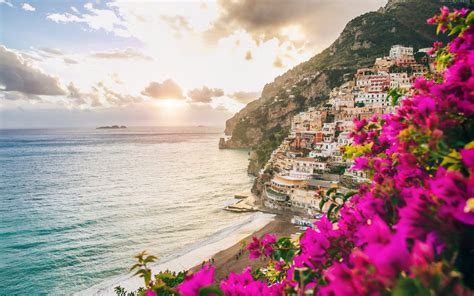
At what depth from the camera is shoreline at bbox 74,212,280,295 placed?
2009cm

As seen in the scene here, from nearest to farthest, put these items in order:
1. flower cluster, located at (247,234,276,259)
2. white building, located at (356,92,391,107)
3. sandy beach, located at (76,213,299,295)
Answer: flower cluster, located at (247,234,276,259) → sandy beach, located at (76,213,299,295) → white building, located at (356,92,391,107)

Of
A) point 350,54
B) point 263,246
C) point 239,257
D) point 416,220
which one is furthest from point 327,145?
point 350,54

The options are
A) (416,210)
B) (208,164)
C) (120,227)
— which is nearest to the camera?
(416,210)

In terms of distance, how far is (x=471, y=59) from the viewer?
160 centimetres

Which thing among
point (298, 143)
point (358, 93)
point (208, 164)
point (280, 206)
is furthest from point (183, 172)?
point (358, 93)

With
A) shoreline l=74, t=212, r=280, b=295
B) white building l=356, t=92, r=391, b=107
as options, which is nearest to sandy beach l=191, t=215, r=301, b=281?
shoreline l=74, t=212, r=280, b=295

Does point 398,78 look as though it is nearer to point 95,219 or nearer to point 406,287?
point 95,219

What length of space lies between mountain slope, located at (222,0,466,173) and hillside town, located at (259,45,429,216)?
15.1 meters

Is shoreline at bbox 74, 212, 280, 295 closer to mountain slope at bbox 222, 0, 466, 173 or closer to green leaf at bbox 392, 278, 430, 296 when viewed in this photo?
green leaf at bbox 392, 278, 430, 296

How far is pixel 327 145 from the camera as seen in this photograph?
41125 mm

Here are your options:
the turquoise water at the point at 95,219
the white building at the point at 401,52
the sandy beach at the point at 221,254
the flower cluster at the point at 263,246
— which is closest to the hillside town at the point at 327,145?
the white building at the point at 401,52

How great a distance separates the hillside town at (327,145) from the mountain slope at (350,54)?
49.6 feet

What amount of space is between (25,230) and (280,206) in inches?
1142

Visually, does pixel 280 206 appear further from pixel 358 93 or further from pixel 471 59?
pixel 471 59
